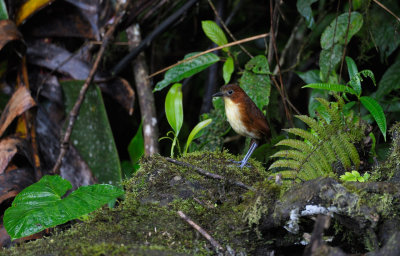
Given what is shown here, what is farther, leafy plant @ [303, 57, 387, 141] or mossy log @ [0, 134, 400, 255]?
leafy plant @ [303, 57, 387, 141]

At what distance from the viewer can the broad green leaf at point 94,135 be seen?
13.0 feet

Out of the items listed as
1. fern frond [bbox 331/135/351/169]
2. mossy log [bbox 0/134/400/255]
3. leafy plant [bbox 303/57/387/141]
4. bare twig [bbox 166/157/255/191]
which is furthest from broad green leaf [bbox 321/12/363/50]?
bare twig [bbox 166/157/255/191]

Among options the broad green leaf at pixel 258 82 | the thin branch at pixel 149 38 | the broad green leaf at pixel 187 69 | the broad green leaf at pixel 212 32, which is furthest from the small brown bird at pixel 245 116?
the thin branch at pixel 149 38

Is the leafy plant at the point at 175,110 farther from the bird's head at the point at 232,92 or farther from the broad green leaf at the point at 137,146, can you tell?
the broad green leaf at the point at 137,146

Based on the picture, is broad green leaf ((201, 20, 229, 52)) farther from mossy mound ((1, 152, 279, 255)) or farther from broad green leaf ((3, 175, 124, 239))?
broad green leaf ((3, 175, 124, 239))

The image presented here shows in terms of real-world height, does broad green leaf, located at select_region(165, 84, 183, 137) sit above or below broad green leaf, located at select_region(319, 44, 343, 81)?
below

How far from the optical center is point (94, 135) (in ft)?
13.4

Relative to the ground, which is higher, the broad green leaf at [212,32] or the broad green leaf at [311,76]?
the broad green leaf at [212,32]

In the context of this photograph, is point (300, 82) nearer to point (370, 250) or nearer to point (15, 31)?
point (15, 31)

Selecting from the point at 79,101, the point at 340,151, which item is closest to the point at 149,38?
the point at 79,101

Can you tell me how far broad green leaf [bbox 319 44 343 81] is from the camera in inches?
143

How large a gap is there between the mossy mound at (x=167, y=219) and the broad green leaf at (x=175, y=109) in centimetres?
77

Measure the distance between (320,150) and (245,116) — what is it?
40.2 inches

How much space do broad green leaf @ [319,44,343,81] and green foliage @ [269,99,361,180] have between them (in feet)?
4.10
